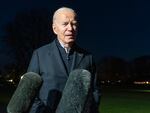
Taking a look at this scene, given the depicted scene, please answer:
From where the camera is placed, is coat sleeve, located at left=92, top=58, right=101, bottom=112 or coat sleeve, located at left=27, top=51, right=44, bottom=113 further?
coat sleeve, located at left=92, top=58, right=101, bottom=112


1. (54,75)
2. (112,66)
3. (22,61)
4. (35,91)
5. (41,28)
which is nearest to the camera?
(35,91)

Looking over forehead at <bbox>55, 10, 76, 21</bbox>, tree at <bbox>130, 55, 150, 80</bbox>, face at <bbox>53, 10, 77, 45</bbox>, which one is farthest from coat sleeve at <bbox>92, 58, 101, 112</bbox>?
tree at <bbox>130, 55, 150, 80</bbox>

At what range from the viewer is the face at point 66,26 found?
128 inches

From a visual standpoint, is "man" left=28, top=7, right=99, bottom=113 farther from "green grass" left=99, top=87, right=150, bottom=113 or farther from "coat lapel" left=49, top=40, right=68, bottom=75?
"green grass" left=99, top=87, right=150, bottom=113

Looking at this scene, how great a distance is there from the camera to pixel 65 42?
330cm

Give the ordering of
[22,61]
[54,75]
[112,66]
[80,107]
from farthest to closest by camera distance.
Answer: [112,66] < [22,61] < [54,75] < [80,107]

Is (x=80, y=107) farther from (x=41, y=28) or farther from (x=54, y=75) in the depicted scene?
(x=41, y=28)

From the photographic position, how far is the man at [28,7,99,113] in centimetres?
324

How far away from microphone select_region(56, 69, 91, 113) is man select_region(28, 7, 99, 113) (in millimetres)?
388

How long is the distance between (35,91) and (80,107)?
33 cm

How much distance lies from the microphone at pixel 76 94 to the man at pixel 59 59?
0.39 metres

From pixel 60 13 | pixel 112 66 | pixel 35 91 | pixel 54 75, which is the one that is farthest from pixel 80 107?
pixel 112 66

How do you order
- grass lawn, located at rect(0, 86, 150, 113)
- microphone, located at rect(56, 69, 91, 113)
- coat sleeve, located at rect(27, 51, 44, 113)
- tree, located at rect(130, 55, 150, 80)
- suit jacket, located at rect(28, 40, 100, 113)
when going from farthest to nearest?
tree, located at rect(130, 55, 150, 80) → grass lawn, located at rect(0, 86, 150, 113) → suit jacket, located at rect(28, 40, 100, 113) → coat sleeve, located at rect(27, 51, 44, 113) → microphone, located at rect(56, 69, 91, 113)

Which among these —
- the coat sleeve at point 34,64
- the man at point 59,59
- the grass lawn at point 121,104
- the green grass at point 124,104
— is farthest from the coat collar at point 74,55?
the green grass at point 124,104
